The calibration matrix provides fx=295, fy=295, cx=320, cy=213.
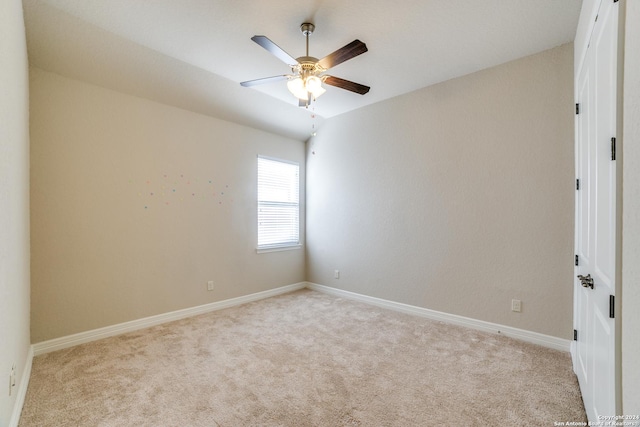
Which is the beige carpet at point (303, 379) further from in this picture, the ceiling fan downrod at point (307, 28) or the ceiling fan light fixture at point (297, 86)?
the ceiling fan downrod at point (307, 28)

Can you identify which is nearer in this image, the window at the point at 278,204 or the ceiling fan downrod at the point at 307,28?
the ceiling fan downrod at the point at 307,28

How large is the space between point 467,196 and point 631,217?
2266mm

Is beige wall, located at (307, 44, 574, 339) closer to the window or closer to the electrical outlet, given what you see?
the electrical outlet

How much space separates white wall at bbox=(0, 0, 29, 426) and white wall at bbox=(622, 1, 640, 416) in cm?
271

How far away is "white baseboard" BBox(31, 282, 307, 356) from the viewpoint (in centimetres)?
270

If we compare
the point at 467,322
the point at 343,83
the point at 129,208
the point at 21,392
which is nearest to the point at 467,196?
the point at 467,322

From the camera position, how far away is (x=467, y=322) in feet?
10.6

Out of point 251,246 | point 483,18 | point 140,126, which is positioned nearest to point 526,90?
point 483,18

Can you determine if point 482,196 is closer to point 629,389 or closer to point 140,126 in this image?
point 629,389

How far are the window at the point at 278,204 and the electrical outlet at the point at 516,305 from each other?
10.2 feet

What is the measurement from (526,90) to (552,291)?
76.1 inches

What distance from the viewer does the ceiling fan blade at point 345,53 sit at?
1987 millimetres

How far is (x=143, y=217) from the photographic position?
3.33 meters

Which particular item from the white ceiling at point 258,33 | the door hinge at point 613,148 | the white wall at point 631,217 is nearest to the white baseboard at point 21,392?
the white ceiling at point 258,33
